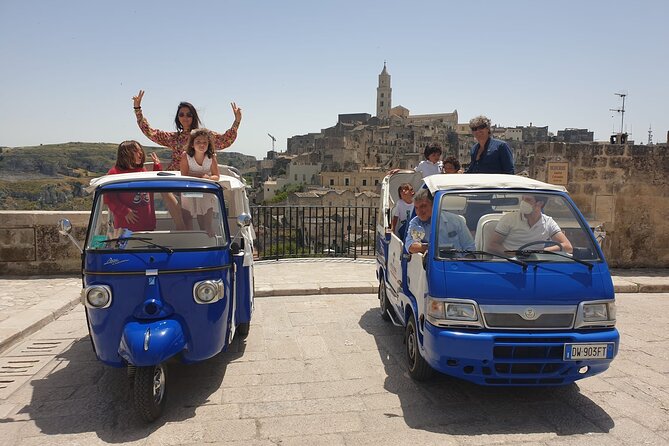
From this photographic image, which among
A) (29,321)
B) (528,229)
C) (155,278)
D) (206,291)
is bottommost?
(29,321)

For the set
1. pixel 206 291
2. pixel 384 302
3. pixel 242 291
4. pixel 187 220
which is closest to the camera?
pixel 206 291

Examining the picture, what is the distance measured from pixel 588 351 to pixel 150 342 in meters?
3.18

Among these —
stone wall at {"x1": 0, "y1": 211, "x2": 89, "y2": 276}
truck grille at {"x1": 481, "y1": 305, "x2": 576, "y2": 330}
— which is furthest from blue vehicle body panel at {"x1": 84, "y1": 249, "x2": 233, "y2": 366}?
stone wall at {"x1": 0, "y1": 211, "x2": 89, "y2": 276}

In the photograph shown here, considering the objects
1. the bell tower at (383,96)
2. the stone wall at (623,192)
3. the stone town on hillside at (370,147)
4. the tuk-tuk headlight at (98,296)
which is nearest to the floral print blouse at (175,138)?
the tuk-tuk headlight at (98,296)

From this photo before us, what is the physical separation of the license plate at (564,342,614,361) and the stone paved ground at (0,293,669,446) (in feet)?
1.69

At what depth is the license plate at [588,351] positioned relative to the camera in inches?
143

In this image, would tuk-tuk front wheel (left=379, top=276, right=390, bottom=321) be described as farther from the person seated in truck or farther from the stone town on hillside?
the stone town on hillside

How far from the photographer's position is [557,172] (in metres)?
9.63

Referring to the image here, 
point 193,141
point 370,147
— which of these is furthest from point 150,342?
point 370,147

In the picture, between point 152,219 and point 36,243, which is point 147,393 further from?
point 36,243

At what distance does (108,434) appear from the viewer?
353 centimetres

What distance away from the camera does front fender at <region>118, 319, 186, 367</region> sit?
3463 millimetres

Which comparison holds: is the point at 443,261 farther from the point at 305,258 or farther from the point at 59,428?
the point at 305,258

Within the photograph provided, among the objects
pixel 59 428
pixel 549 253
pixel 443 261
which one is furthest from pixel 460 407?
pixel 59 428
